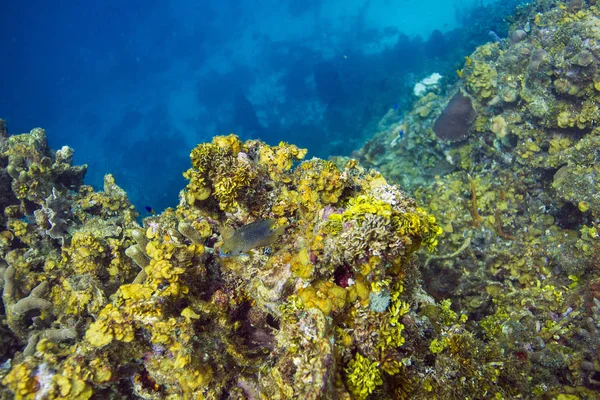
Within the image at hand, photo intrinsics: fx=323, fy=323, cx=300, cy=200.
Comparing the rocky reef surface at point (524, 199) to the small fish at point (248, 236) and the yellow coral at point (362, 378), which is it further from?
the small fish at point (248, 236)

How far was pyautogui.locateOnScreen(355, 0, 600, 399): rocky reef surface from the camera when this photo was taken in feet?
14.1

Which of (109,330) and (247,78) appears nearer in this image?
(109,330)

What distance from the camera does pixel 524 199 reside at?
7750mm

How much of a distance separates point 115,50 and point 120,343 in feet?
239

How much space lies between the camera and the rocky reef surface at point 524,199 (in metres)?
4.31

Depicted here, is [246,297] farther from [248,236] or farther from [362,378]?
[362,378]

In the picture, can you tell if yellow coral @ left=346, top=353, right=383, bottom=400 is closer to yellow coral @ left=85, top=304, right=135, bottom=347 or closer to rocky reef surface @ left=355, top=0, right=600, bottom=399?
rocky reef surface @ left=355, top=0, right=600, bottom=399

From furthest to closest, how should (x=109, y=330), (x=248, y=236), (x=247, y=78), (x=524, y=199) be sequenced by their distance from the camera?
(x=247, y=78) → (x=524, y=199) → (x=248, y=236) → (x=109, y=330)

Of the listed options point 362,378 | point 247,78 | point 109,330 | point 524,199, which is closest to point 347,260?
point 362,378

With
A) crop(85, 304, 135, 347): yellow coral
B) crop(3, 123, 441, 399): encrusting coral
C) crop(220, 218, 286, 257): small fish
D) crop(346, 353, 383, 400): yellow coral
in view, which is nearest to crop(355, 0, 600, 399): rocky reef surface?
crop(346, 353, 383, 400): yellow coral

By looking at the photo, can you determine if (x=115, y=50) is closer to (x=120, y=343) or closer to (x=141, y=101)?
(x=141, y=101)

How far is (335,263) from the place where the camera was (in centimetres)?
271

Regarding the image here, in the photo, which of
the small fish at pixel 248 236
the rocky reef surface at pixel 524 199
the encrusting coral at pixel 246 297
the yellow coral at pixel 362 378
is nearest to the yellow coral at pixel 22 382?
the encrusting coral at pixel 246 297

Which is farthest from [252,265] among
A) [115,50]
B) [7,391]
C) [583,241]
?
[115,50]
